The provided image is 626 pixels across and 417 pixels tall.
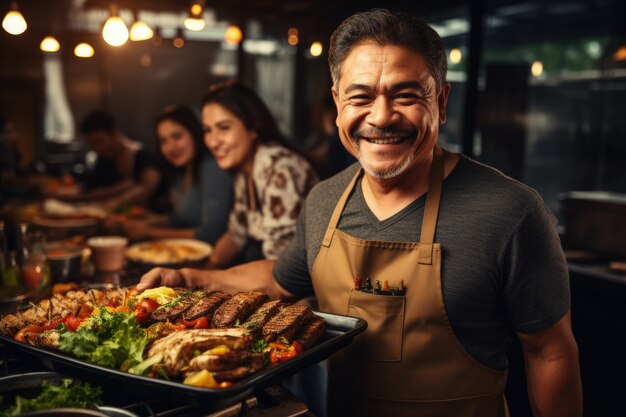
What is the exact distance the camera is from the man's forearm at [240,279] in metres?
2.38

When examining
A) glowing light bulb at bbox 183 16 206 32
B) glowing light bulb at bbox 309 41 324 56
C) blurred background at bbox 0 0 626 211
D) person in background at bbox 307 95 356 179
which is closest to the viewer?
person in background at bbox 307 95 356 179

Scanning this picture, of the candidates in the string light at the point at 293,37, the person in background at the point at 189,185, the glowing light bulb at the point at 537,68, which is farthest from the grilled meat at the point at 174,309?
the glowing light bulb at the point at 537,68

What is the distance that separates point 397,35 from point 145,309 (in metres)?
1.27

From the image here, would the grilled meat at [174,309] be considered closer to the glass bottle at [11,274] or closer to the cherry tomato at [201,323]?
the cherry tomato at [201,323]

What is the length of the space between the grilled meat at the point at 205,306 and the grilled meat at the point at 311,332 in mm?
325

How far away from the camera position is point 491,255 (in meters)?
1.85

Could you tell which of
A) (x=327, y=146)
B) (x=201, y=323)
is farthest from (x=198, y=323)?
(x=327, y=146)

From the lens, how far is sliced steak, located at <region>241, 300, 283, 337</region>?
5.76 feet

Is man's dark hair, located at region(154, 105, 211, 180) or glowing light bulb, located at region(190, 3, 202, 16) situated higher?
glowing light bulb, located at region(190, 3, 202, 16)

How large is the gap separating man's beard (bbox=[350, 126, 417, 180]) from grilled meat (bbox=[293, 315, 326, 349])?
1.81ft

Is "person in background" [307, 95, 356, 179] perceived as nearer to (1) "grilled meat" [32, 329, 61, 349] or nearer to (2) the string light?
(2) the string light

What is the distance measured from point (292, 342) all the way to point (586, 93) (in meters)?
7.41

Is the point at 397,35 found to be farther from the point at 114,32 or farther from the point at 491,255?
the point at 114,32

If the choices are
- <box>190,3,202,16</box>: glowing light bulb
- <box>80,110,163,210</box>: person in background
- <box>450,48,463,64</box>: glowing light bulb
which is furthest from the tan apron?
<box>450,48,463,64</box>: glowing light bulb
